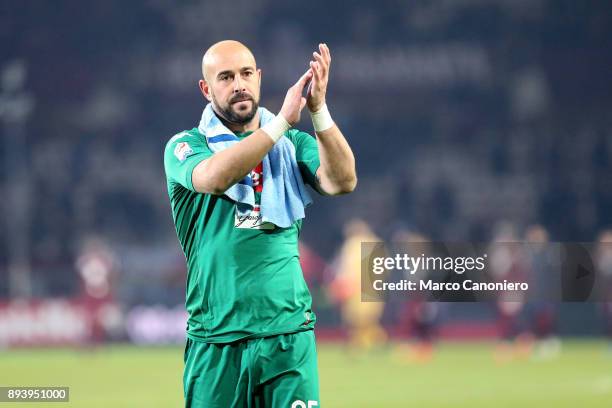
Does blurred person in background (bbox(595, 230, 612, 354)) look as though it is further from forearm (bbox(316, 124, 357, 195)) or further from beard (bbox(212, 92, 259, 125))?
beard (bbox(212, 92, 259, 125))

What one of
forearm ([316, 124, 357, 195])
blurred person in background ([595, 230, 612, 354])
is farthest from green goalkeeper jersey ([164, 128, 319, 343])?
blurred person in background ([595, 230, 612, 354])

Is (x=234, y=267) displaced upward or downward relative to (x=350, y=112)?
downward

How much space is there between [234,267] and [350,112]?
22275 millimetres

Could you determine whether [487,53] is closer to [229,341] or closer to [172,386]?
[172,386]

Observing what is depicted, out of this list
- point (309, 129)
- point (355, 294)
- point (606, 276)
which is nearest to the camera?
point (606, 276)

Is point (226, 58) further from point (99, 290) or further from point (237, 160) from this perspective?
point (99, 290)

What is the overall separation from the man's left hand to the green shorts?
3.04 feet

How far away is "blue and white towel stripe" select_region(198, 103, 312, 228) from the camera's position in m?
4.11

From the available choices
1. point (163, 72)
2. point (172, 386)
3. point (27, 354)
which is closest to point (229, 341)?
point (172, 386)

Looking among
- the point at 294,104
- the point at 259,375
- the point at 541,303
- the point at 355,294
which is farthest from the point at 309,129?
the point at 294,104

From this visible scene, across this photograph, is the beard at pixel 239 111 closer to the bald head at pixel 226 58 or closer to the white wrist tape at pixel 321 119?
the bald head at pixel 226 58

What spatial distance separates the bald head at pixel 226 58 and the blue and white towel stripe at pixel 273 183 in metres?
0.20

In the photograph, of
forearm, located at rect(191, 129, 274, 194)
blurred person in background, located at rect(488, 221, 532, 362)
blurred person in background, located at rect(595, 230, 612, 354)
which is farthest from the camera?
blurred person in background, located at rect(595, 230, 612, 354)

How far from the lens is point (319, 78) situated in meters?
3.93
